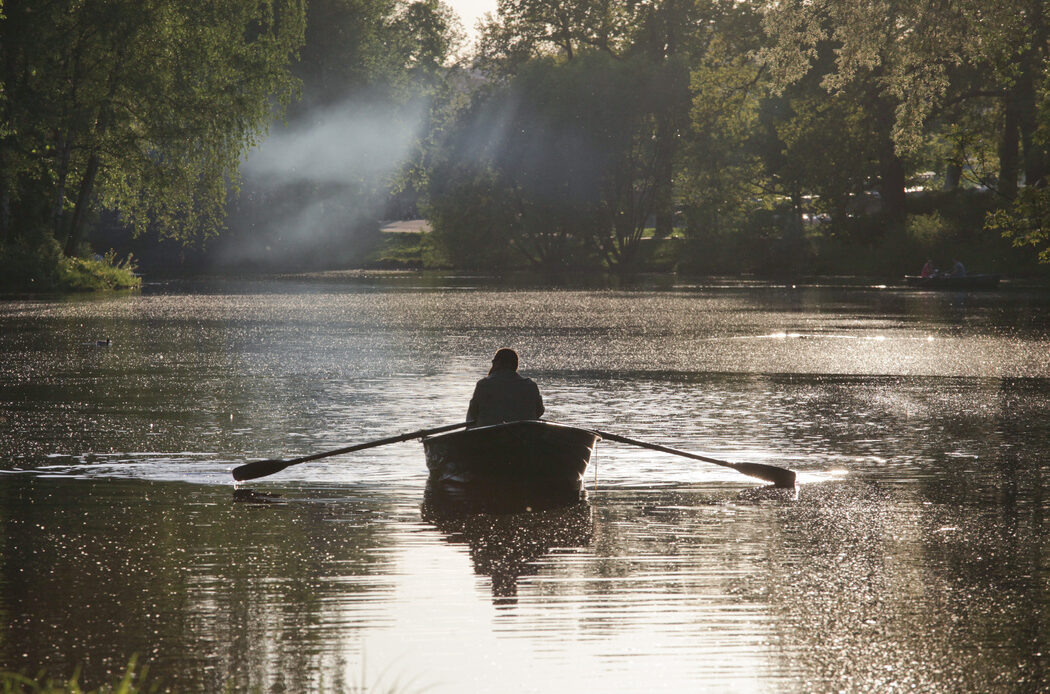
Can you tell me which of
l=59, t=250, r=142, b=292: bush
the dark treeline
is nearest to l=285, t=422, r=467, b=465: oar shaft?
the dark treeline

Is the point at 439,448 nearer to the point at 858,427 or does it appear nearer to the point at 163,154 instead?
the point at 858,427

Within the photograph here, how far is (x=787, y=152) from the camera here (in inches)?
2783

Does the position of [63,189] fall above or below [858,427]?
above

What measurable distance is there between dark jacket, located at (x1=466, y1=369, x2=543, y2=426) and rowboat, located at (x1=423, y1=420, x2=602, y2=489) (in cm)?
73

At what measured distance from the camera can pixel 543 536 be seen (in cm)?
1131

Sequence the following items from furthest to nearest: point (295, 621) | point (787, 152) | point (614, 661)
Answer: point (787, 152), point (295, 621), point (614, 661)

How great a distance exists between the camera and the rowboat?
12797 millimetres

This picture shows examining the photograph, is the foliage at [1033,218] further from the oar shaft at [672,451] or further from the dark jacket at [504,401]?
the dark jacket at [504,401]

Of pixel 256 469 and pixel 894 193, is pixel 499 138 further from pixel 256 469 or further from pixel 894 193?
pixel 256 469

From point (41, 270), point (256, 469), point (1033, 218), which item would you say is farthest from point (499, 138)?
point (256, 469)

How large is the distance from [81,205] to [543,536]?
46730mm

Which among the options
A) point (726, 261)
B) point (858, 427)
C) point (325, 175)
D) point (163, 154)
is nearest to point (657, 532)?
point (858, 427)

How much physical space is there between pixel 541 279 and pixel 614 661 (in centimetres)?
6660

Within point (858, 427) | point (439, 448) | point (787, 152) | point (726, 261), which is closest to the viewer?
point (439, 448)
